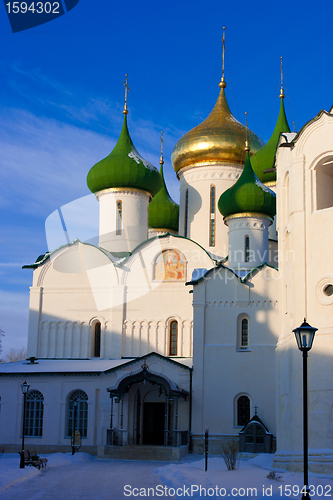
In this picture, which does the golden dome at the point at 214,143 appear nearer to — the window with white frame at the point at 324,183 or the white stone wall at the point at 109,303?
the white stone wall at the point at 109,303

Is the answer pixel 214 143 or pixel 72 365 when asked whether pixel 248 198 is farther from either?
pixel 72 365

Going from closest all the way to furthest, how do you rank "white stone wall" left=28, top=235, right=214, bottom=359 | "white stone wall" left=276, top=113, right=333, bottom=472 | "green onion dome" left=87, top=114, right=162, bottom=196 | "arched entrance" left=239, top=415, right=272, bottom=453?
"white stone wall" left=276, top=113, right=333, bottom=472
"arched entrance" left=239, top=415, right=272, bottom=453
"white stone wall" left=28, top=235, right=214, bottom=359
"green onion dome" left=87, top=114, right=162, bottom=196

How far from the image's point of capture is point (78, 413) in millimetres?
18484

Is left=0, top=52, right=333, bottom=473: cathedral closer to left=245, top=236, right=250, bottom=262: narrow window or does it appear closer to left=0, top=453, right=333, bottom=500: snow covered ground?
left=245, top=236, right=250, bottom=262: narrow window

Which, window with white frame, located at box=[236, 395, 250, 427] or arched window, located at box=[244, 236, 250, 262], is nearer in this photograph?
window with white frame, located at box=[236, 395, 250, 427]

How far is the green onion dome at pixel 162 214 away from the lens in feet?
83.4

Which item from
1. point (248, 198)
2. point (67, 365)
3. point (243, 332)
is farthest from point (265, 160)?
point (67, 365)

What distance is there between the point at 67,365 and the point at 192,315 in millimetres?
4214

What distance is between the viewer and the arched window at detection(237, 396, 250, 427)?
57.6ft

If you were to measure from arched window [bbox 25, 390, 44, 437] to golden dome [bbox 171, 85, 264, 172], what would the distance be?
10.3 metres

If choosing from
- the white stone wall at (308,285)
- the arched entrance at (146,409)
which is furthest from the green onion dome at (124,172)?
the white stone wall at (308,285)

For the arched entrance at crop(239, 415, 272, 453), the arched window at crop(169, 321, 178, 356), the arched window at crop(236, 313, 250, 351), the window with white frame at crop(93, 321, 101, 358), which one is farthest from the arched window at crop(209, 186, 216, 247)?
the arched entrance at crop(239, 415, 272, 453)

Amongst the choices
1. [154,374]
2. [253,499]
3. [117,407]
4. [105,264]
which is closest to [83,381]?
[117,407]

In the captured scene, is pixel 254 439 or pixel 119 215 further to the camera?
pixel 119 215
